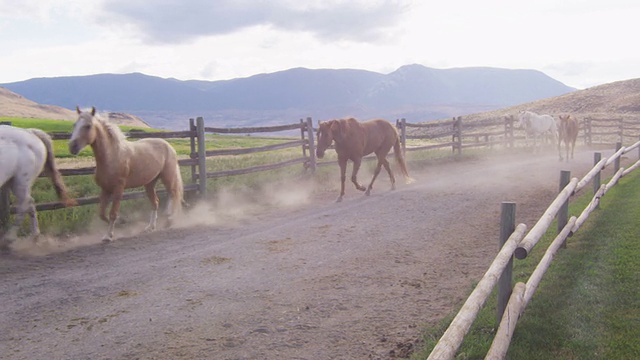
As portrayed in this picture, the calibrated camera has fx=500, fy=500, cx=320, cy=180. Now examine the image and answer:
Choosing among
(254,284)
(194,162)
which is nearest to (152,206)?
(194,162)

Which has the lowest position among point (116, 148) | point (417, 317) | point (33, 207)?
point (417, 317)

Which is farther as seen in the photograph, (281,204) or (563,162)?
(563,162)

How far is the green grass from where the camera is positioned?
3840mm

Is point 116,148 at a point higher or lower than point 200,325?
higher

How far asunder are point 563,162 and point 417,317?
17002mm

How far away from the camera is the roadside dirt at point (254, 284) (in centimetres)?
422

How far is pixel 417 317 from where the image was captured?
4711 millimetres

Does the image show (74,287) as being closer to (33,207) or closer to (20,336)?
(20,336)

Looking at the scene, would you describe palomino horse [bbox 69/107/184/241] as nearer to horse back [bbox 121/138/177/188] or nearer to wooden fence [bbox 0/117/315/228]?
horse back [bbox 121/138/177/188]

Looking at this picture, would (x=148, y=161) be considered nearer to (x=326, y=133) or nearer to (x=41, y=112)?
(x=326, y=133)

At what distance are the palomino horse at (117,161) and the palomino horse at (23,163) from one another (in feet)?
2.16

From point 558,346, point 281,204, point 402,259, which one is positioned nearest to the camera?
point 558,346

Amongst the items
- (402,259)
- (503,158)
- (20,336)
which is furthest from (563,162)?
(20,336)

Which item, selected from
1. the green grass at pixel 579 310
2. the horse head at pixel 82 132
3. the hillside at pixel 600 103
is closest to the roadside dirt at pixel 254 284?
the green grass at pixel 579 310
